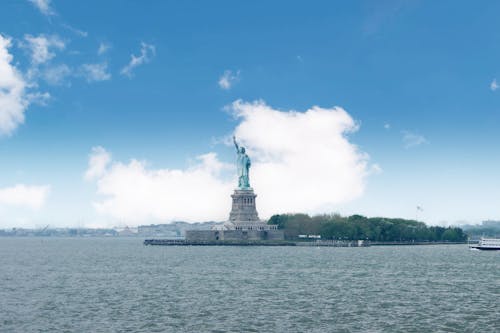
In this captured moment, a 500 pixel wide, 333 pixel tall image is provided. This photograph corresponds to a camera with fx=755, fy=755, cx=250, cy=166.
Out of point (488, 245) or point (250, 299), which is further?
point (488, 245)

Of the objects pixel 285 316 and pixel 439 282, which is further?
pixel 439 282

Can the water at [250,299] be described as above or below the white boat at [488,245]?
below

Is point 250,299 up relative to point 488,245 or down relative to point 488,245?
down

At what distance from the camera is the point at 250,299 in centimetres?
6825

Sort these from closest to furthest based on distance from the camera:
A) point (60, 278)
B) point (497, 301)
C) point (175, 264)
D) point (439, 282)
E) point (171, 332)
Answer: point (171, 332)
point (497, 301)
point (439, 282)
point (60, 278)
point (175, 264)

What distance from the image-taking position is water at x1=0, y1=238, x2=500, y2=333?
2131 inches

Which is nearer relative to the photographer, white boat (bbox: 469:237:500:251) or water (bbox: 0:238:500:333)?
water (bbox: 0:238:500:333)

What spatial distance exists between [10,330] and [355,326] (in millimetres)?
23812

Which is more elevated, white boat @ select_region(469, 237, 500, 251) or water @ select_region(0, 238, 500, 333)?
white boat @ select_region(469, 237, 500, 251)

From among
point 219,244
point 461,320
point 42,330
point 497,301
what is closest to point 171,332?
point 42,330

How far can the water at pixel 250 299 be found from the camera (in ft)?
178

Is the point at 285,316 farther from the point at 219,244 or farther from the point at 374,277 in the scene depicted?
the point at 219,244

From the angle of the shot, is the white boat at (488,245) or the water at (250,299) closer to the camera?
the water at (250,299)

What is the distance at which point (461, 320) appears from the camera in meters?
55.9
